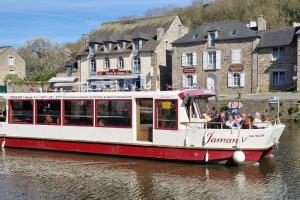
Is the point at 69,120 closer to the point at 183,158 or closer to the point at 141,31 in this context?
the point at 183,158

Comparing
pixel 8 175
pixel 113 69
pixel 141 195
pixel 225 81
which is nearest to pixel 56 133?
pixel 8 175

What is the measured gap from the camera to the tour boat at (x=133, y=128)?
15.2m

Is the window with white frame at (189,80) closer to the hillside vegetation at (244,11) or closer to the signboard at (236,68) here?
the signboard at (236,68)

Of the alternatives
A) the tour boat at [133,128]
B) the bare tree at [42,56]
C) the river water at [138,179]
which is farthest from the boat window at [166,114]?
the bare tree at [42,56]

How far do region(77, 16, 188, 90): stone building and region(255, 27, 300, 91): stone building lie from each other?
11181mm

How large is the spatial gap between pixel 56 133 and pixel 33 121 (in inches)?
49.6

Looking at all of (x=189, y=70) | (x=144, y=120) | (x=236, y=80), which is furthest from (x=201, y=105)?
(x=189, y=70)

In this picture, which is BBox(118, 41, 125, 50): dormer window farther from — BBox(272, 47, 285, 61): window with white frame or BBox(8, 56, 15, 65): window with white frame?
BBox(8, 56, 15, 65): window with white frame

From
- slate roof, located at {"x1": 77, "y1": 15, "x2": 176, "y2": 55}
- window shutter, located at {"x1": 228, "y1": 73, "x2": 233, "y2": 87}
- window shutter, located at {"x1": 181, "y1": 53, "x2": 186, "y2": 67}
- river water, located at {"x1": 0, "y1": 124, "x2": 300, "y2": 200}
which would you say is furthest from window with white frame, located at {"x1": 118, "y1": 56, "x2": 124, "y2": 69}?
river water, located at {"x1": 0, "y1": 124, "x2": 300, "y2": 200}

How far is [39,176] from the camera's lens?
14.4 m

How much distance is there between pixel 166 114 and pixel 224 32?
31891 mm

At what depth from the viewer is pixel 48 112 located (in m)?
18.8

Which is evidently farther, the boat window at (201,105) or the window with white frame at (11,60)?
the window with white frame at (11,60)

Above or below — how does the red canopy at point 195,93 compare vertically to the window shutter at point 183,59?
below
